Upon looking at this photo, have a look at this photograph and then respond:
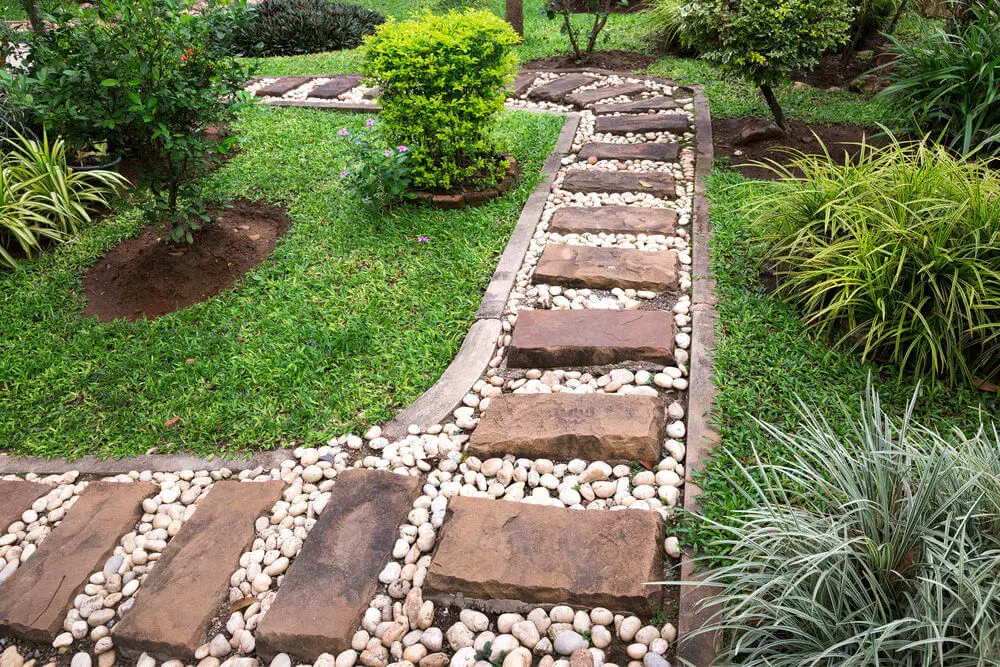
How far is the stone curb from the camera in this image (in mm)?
1761

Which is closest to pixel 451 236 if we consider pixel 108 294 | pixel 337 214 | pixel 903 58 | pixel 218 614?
pixel 337 214

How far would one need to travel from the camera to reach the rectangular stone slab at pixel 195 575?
195 centimetres

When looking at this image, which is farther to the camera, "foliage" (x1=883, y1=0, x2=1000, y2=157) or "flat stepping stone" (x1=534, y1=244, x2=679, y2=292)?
"foliage" (x1=883, y1=0, x2=1000, y2=157)

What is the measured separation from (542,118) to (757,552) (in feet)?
15.9

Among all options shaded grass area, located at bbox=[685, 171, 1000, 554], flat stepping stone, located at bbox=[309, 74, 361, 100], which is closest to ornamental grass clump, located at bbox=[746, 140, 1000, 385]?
shaded grass area, located at bbox=[685, 171, 1000, 554]

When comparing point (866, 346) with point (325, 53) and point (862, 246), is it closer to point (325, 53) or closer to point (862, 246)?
point (862, 246)

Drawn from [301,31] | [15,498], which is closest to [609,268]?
[15,498]

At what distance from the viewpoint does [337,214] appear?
4.43m

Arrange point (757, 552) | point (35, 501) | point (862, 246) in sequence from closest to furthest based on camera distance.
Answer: point (757, 552)
point (35, 501)
point (862, 246)

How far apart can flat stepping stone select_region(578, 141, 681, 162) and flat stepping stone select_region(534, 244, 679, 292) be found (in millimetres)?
1553

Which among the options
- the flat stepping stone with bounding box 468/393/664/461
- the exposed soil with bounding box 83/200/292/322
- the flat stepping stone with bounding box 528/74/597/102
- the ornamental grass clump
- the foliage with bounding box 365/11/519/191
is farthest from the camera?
the flat stepping stone with bounding box 528/74/597/102

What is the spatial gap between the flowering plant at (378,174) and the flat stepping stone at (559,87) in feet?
8.91

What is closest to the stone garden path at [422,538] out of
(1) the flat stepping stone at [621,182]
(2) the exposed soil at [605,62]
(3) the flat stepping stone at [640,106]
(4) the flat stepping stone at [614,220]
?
(4) the flat stepping stone at [614,220]

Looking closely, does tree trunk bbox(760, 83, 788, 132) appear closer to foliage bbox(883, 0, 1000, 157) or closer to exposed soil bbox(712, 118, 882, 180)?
exposed soil bbox(712, 118, 882, 180)
